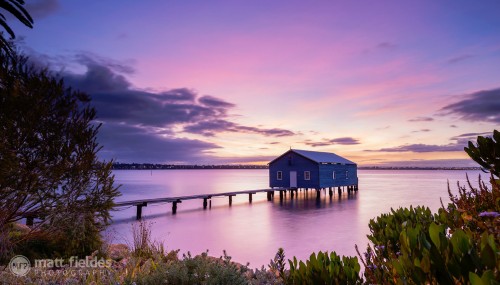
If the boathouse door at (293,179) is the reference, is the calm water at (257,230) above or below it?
below

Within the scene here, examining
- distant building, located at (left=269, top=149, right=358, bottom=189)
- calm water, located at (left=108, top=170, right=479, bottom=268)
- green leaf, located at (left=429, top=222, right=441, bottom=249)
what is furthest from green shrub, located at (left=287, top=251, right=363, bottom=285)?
distant building, located at (left=269, top=149, right=358, bottom=189)

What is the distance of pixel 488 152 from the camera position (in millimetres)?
6312

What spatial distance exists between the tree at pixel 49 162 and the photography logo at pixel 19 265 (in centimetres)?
111

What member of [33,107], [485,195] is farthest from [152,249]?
[485,195]

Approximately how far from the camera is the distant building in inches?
1980

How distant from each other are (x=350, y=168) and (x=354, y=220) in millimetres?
29426

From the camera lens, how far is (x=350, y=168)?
6284 cm

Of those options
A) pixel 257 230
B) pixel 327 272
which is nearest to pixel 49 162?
pixel 327 272

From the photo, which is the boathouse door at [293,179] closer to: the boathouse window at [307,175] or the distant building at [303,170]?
the distant building at [303,170]

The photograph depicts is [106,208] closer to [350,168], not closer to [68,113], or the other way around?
[68,113]

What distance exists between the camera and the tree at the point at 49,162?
1145 cm

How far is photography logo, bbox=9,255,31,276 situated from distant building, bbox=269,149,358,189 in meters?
41.9

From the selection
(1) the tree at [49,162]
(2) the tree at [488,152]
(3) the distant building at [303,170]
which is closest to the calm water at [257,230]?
(1) the tree at [49,162]

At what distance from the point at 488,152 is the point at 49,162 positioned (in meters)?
12.3
